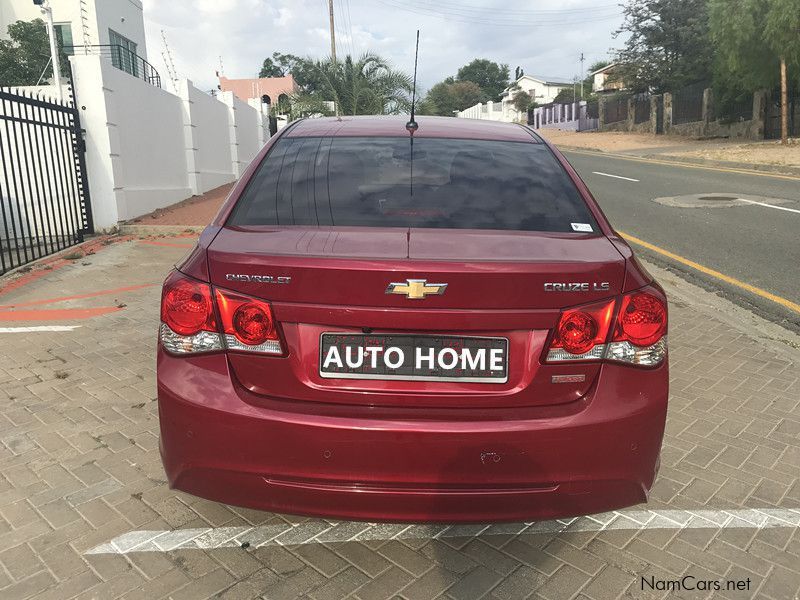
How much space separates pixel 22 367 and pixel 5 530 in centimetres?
232

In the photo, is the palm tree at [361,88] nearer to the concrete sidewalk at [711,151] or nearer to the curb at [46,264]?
the concrete sidewalk at [711,151]

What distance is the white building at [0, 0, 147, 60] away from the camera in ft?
102

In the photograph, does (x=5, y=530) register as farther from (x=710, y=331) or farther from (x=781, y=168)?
(x=781, y=168)

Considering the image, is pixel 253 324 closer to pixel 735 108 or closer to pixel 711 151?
pixel 711 151

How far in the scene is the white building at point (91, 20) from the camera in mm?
31156

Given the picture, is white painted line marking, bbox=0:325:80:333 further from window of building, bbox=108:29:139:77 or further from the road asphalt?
→ window of building, bbox=108:29:139:77

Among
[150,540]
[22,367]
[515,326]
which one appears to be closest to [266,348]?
[515,326]

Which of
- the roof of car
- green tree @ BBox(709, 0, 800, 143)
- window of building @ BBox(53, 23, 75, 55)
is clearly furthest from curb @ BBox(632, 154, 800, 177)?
window of building @ BBox(53, 23, 75, 55)

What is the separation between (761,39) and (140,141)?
23.3 meters

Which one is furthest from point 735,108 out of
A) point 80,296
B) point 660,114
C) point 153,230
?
point 80,296

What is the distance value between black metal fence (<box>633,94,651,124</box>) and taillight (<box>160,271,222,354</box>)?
43.6 metres

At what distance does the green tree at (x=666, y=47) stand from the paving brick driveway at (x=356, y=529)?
128ft

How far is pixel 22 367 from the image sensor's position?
480 centimetres

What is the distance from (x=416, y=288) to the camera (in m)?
2.08
